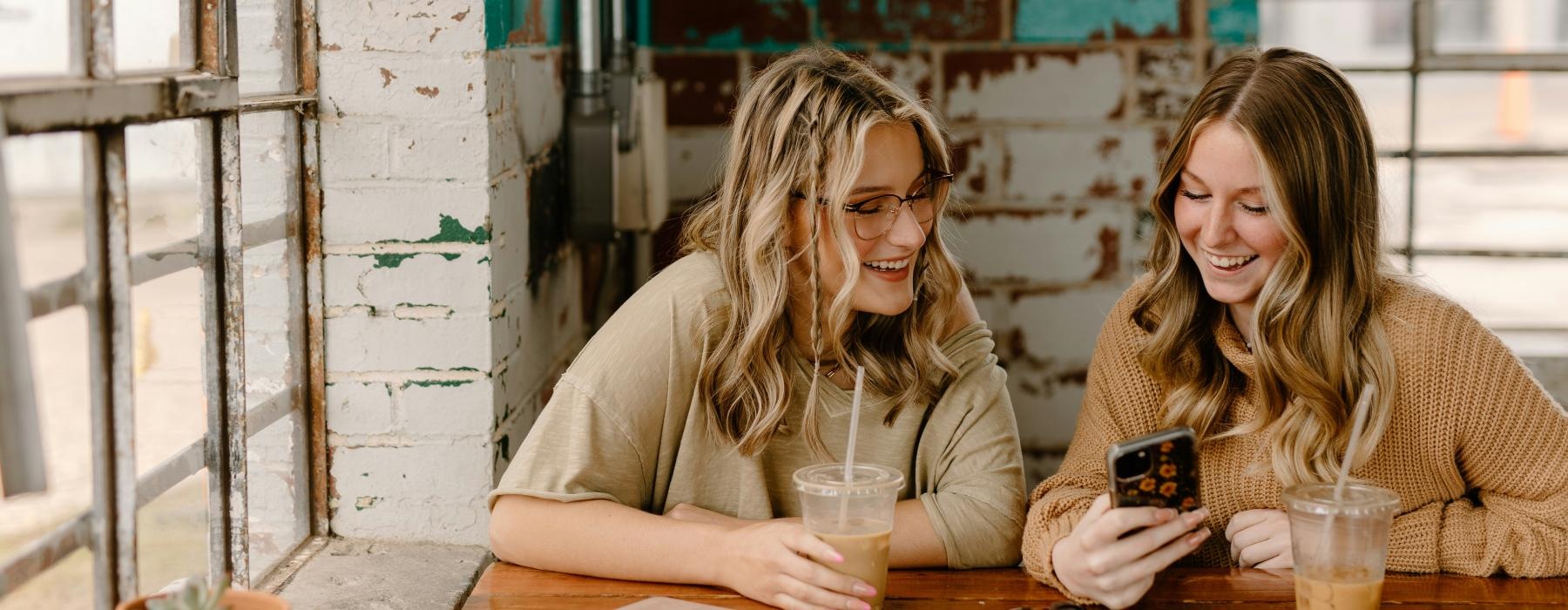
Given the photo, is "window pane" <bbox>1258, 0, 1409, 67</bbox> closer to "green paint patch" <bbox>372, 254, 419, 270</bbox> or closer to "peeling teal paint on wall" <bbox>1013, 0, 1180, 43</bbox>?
"peeling teal paint on wall" <bbox>1013, 0, 1180, 43</bbox>

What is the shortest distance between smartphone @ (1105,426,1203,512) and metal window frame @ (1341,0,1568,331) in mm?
1895

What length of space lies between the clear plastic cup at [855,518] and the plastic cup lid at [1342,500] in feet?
1.17

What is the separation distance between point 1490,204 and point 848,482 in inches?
99.3

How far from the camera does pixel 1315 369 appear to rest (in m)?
1.60

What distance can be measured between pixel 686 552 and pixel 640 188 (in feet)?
3.45

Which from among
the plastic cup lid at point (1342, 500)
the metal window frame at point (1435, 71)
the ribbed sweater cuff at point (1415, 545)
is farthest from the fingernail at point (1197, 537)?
the metal window frame at point (1435, 71)

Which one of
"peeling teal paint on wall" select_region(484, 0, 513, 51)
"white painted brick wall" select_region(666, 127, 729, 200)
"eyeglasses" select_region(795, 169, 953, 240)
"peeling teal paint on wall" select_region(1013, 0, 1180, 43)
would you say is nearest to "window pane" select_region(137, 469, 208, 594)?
"peeling teal paint on wall" select_region(484, 0, 513, 51)

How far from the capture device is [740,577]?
136 centimetres

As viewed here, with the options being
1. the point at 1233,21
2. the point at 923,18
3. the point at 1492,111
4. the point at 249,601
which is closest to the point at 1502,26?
the point at 1492,111

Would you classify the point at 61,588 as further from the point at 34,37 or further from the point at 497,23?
the point at 497,23

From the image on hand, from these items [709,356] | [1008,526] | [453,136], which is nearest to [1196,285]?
[1008,526]

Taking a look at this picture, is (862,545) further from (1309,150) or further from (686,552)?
(1309,150)

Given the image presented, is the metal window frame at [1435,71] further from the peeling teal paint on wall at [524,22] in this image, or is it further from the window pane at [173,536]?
the window pane at [173,536]

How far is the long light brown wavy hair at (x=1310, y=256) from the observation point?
157 centimetres
